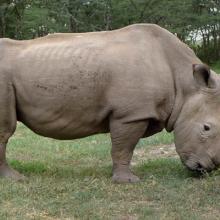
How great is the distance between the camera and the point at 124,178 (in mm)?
7230

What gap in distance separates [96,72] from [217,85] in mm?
1439

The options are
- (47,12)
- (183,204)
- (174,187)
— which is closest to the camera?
(183,204)

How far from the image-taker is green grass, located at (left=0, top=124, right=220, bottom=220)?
5.75 m

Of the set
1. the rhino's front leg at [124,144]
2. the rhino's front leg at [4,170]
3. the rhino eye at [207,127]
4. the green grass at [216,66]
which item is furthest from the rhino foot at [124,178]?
the green grass at [216,66]

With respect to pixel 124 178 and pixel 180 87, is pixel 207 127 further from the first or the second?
pixel 124 178

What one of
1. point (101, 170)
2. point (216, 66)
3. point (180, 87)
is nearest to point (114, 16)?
point (216, 66)

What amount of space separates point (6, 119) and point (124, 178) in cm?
151

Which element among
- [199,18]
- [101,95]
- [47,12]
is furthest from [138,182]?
[199,18]

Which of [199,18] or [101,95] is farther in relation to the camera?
[199,18]

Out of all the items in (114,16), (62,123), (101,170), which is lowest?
(114,16)

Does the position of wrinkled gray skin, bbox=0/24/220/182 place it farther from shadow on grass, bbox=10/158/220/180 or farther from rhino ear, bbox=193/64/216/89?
shadow on grass, bbox=10/158/220/180

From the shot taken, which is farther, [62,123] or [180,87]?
[180,87]

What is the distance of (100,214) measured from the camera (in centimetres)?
566

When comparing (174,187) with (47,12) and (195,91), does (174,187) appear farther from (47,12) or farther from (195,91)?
(47,12)
